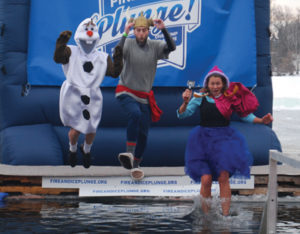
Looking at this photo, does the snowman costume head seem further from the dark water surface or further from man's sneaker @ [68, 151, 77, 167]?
the dark water surface

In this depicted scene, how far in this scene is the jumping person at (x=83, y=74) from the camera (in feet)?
19.6

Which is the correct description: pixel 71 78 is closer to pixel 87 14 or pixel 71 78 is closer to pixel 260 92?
pixel 87 14

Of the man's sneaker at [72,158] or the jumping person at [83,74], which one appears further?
the man's sneaker at [72,158]

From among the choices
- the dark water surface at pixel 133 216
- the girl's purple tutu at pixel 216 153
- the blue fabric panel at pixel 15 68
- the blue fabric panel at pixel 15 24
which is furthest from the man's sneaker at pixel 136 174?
the blue fabric panel at pixel 15 24

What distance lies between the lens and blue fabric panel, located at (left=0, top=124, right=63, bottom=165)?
7035 mm

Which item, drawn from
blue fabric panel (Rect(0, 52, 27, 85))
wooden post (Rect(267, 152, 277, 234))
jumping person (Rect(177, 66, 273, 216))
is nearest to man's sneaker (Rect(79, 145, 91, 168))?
blue fabric panel (Rect(0, 52, 27, 85))

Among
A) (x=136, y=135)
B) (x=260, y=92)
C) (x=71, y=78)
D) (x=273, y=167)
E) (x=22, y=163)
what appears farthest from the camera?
(x=260, y=92)

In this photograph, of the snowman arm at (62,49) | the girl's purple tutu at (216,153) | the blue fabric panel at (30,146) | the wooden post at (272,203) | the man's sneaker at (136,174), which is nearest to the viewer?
the wooden post at (272,203)

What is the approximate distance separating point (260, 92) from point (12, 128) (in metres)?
2.80

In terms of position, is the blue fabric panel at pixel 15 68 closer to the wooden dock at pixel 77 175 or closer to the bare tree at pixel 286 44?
the wooden dock at pixel 77 175

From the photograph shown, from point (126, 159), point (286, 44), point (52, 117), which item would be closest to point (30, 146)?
point (52, 117)

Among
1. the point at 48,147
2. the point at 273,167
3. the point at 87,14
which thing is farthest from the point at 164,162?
the point at 273,167

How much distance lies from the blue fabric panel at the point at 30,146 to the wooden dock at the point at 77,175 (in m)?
0.17

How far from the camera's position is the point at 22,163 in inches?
277
